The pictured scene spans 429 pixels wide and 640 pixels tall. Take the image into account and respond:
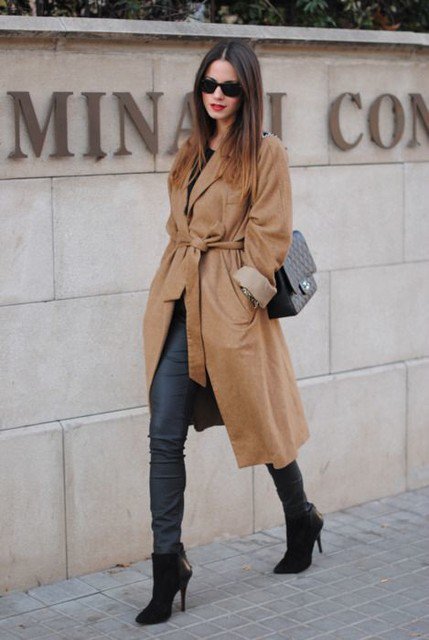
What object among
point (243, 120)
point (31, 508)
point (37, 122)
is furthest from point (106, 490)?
point (243, 120)

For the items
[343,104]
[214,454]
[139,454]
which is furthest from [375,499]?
[343,104]

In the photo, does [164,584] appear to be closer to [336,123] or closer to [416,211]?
[336,123]

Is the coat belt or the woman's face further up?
the woman's face

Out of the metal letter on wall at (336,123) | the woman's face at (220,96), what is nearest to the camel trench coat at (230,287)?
the woman's face at (220,96)

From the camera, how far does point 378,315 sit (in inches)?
257

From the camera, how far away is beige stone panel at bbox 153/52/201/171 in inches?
218

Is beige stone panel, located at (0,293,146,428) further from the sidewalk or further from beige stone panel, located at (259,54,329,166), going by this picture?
beige stone panel, located at (259,54,329,166)

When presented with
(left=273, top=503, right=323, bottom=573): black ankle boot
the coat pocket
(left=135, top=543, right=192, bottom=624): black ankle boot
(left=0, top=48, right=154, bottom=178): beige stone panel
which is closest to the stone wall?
(left=0, top=48, right=154, bottom=178): beige stone panel

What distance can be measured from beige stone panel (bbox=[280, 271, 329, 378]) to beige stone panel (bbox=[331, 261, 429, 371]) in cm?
5

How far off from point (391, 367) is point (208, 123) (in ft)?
7.06

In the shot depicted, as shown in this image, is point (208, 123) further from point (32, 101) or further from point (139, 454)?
point (139, 454)

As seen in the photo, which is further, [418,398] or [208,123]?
[418,398]

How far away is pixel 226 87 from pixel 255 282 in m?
0.72

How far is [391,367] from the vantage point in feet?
21.6
